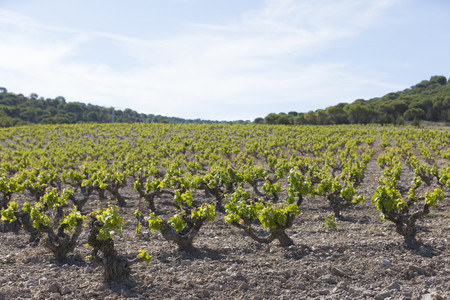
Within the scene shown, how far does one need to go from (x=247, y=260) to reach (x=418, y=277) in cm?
375

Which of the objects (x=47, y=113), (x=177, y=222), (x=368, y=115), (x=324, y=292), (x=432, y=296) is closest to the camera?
(x=432, y=296)

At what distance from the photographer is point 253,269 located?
8.01 m

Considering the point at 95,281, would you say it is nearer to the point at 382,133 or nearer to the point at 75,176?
the point at 75,176

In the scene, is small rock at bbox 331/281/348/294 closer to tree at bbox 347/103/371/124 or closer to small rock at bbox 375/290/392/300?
small rock at bbox 375/290/392/300

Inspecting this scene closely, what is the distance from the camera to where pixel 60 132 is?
52.9 meters

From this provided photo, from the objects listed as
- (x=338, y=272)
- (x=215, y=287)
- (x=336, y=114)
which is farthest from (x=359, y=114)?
(x=215, y=287)

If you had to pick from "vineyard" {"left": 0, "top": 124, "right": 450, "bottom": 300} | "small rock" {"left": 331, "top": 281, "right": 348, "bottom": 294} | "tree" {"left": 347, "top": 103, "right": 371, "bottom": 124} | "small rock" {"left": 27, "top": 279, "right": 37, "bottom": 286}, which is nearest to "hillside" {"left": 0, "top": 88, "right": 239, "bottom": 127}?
"tree" {"left": 347, "top": 103, "right": 371, "bottom": 124}

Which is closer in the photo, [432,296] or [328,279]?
[432,296]

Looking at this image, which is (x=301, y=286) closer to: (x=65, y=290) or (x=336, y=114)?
(x=65, y=290)

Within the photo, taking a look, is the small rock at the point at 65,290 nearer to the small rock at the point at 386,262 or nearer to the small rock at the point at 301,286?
the small rock at the point at 301,286

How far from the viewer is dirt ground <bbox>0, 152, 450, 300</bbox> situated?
6.89 metres

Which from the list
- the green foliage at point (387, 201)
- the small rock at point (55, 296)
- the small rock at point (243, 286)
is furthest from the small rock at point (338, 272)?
the small rock at point (55, 296)

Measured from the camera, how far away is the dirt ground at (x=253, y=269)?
689 cm

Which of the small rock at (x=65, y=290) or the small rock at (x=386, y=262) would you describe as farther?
the small rock at (x=386, y=262)
